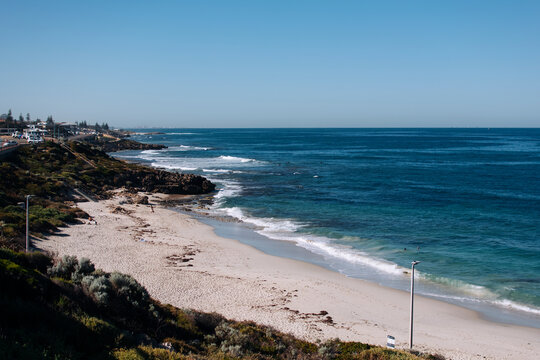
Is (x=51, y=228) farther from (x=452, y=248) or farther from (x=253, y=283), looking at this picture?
(x=452, y=248)

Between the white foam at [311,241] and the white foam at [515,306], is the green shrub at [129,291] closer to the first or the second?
the white foam at [311,241]

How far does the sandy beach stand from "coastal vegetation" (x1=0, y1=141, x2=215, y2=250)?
2011 mm

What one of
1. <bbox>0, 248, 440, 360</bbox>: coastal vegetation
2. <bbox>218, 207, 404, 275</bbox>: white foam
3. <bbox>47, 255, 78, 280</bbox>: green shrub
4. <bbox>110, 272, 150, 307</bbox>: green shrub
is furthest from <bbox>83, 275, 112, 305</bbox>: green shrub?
<bbox>218, 207, 404, 275</bbox>: white foam

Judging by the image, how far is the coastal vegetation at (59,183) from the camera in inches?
997

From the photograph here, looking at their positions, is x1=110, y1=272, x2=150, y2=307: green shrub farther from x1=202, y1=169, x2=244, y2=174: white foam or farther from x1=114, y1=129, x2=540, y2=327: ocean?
x1=202, y1=169, x2=244, y2=174: white foam

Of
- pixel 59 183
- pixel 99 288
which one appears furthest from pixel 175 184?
pixel 99 288

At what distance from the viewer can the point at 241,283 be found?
1922cm

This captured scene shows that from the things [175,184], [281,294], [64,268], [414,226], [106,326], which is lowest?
[281,294]

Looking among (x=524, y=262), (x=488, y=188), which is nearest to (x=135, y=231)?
(x=524, y=262)

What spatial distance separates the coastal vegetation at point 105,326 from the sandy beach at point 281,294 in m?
3.41

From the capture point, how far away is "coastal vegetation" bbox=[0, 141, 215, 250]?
2533 centimetres

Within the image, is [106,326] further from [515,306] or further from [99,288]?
[515,306]

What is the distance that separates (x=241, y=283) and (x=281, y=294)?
2183 millimetres

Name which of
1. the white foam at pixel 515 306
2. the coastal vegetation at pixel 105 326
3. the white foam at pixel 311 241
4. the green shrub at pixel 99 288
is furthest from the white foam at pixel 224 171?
the green shrub at pixel 99 288
